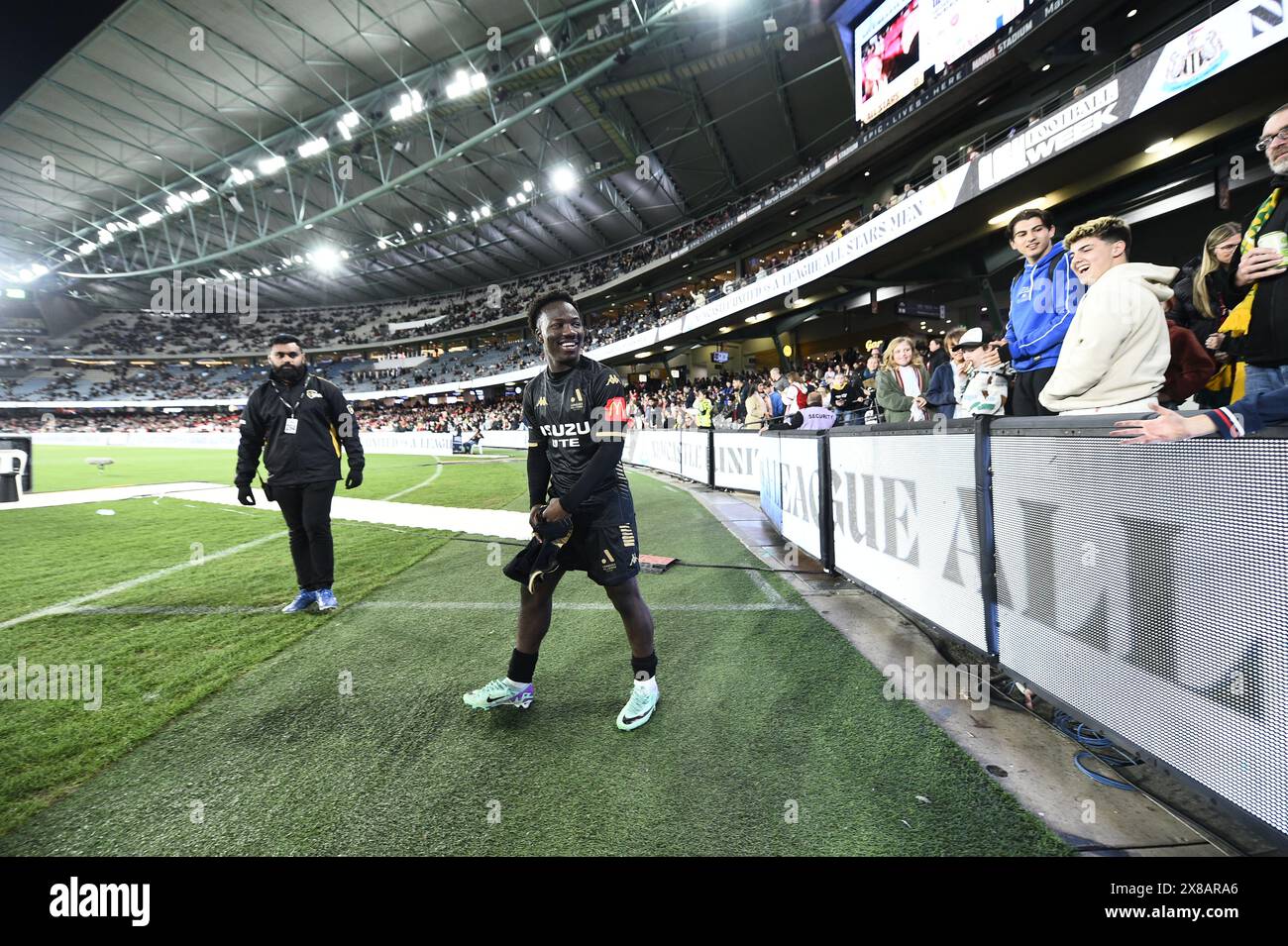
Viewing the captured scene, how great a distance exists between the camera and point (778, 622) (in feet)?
11.0

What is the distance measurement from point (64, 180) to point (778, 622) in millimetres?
47117

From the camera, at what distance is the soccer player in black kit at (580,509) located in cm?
229

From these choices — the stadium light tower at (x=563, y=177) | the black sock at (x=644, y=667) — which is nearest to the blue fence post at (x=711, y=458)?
the black sock at (x=644, y=667)

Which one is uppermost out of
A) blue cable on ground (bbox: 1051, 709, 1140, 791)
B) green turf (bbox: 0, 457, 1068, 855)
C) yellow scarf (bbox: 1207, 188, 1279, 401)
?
yellow scarf (bbox: 1207, 188, 1279, 401)

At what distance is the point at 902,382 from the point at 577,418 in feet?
16.8

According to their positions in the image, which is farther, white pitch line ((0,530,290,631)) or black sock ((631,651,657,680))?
white pitch line ((0,530,290,631))

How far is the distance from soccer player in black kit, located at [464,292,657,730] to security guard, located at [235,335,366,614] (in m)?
2.21

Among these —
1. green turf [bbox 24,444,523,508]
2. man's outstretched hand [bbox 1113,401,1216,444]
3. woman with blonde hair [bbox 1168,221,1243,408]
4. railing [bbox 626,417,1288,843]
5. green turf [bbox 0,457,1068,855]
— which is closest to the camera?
railing [bbox 626,417,1288,843]

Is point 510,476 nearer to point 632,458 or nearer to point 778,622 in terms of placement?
point 632,458

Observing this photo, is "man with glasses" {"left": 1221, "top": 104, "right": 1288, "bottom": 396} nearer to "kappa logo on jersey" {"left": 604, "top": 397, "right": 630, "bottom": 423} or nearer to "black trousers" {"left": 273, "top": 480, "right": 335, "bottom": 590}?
"kappa logo on jersey" {"left": 604, "top": 397, "right": 630, "bottom": 423}

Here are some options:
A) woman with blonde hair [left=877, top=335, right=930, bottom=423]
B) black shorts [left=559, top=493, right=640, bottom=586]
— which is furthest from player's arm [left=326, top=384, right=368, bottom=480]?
woman with blonde hair [left=877, top=335, right=930, bottom=423]

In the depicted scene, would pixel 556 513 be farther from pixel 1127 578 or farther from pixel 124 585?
pixel 124 585

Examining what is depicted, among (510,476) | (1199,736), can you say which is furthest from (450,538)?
(510,476)

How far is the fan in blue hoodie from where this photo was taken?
107 inches
